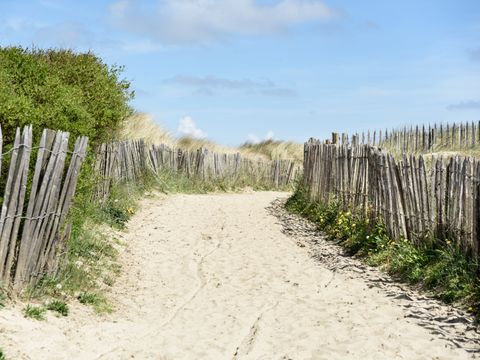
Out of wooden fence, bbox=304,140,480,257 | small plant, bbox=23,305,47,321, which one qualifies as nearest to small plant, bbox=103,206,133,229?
wooden fence, bbox=304,140,480,257

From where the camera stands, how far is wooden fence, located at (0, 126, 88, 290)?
6352mm

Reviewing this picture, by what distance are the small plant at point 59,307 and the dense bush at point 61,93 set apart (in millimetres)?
1915

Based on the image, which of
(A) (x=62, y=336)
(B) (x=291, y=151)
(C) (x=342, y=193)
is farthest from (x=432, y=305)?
(B) (x=291, y=151)

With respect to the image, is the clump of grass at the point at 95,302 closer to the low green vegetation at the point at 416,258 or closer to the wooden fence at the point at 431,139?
the low green vegetation at the point at 416,258

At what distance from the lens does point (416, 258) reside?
8.80 meters

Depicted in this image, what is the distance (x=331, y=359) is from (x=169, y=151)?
14786 mm

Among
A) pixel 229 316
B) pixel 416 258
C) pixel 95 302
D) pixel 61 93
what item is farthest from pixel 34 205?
pixel 416 258

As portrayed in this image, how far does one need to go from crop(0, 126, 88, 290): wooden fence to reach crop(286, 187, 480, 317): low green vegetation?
4.48 m

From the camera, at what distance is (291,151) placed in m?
33.8

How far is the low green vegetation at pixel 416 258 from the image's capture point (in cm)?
761

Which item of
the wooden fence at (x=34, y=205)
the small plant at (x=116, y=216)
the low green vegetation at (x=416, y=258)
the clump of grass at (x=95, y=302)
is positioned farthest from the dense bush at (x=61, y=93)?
the low green vegetation at (x=416, y=258)

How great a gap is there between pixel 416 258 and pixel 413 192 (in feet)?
3.64

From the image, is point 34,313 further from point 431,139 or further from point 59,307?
point 431,139

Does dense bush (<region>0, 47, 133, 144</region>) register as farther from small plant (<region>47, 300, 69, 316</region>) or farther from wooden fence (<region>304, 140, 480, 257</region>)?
wooden fence (<region>304, 140, 480, 257</region>)
